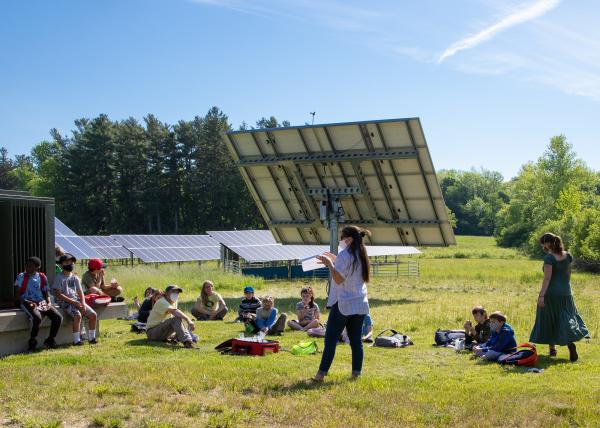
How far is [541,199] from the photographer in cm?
7438

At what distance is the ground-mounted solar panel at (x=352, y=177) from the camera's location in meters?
20.4

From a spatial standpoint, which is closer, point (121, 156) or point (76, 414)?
point (76, 414)

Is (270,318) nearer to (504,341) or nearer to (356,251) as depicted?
(504,341)

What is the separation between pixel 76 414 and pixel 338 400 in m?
2.43

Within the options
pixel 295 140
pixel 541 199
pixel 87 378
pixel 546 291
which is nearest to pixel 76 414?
pixel 87 378

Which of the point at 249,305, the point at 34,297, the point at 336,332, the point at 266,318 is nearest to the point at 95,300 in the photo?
the point at 34,297

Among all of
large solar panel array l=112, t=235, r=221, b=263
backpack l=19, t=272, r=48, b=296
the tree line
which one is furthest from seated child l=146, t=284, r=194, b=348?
the tree line

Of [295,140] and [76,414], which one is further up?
[295,140]

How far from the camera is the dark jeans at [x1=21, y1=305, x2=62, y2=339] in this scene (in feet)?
34.0

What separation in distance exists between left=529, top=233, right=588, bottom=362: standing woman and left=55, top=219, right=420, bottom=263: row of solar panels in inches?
941

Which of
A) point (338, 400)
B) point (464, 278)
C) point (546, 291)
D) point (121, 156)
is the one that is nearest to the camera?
point (338, 400)

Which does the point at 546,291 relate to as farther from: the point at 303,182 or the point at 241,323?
the point at 303,182

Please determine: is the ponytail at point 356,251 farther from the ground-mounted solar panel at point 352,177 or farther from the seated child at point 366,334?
the ground-mounted solar panel at point 352,177

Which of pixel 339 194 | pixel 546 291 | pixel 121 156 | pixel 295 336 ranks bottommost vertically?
pixel 295 336
